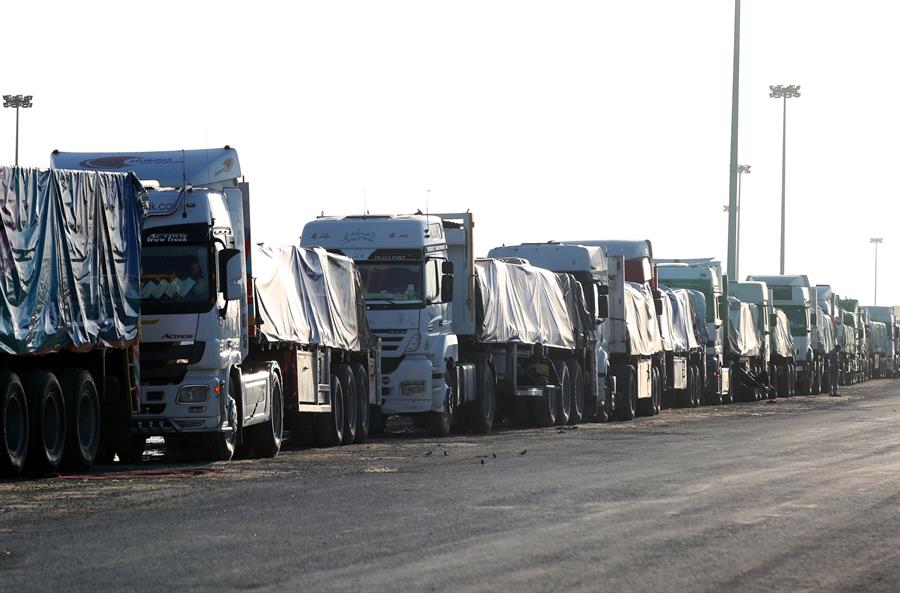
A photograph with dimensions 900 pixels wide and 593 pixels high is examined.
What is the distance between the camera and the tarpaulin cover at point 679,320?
146 ft

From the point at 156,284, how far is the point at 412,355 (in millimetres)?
7387

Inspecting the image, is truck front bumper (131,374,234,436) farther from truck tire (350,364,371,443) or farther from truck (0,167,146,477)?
truck tire (350,364,371,443)

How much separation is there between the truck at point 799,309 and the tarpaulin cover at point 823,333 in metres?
1.22

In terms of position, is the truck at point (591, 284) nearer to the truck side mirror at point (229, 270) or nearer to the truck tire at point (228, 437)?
the truck tire at point (228, 437)

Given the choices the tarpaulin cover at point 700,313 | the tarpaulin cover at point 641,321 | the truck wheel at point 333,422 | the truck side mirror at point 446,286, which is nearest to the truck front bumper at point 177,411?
the truck wheel at point 333,422

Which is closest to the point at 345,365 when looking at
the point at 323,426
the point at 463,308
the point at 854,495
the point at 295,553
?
the point at 323,426

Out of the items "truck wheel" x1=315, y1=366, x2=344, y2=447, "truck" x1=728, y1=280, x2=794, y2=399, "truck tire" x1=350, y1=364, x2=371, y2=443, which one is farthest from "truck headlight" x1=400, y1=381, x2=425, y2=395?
"truck" x1=728, y1=280, x2=794, y2=399

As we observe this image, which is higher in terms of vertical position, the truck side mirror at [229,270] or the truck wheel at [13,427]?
the truck side mirror at [229,270]

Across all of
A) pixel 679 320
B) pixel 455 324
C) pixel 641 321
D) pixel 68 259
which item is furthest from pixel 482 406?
pixel 679 320

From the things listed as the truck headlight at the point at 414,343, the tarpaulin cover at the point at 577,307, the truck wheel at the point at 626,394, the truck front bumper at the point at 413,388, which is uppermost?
the tarpaulin cover at the point at 577,307

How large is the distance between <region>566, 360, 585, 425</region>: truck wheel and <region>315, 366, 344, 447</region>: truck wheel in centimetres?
1013

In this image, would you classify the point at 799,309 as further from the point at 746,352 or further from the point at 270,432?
the point at 270,432

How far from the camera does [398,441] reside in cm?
2664

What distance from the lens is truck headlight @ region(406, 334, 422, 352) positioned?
27375 mm
